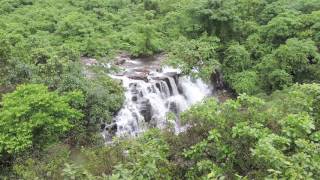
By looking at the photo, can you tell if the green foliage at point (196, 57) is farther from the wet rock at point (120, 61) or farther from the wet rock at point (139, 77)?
the wet rock at point (120, 61)

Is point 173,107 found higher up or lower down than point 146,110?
lower down

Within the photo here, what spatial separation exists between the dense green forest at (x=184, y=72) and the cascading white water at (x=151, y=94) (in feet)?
1.76

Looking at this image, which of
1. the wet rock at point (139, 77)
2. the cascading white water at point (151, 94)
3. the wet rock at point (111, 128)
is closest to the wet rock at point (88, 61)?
the cascading white water at point (151, 94)

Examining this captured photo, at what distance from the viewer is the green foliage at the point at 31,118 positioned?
10625 millimetres

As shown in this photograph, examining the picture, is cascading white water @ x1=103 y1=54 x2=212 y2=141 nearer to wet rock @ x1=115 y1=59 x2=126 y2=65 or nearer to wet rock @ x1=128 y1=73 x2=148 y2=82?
wet rock @ x1=128 y1=73 x2=148 y2=82

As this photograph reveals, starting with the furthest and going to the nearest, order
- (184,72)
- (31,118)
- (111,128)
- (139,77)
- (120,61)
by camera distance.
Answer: (120,61)
(184,72)
(139,77)
(111,128)
(31,118)

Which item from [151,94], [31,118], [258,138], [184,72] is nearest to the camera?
[258,138]

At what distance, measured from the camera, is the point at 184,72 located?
16641mm

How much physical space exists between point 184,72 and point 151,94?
6.37ft

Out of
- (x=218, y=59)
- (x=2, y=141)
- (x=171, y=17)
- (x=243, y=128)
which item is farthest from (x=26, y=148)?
(x=171, y=17)

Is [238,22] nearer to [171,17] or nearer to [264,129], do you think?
[171,17]

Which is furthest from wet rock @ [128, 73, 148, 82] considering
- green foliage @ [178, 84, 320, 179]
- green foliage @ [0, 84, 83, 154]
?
green foliage @ [178, 84, 320, 179]

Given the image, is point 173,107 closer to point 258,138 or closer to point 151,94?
point 151,94

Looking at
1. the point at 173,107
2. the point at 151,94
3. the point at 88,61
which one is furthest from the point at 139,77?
the point at 88,61
